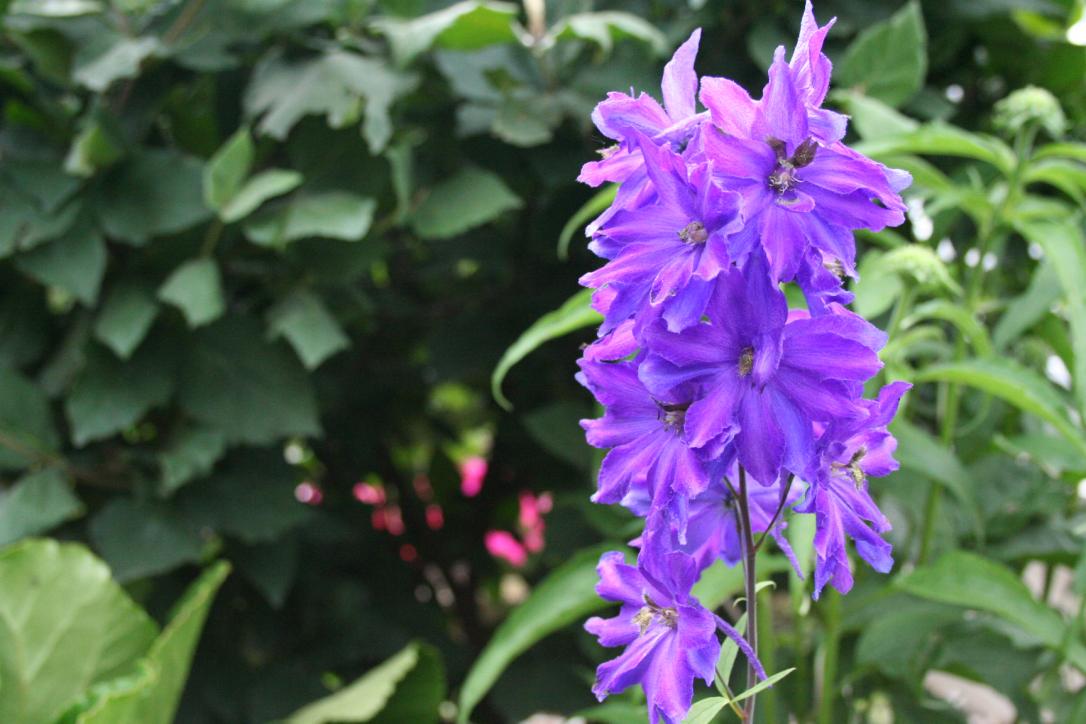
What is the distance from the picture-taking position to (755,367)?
1.75 feet

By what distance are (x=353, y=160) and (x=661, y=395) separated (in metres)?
0.92

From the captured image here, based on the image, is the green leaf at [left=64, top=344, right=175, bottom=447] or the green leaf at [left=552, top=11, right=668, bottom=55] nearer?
Answer: the green leaf at [left=552, top=11, right=668, bottom=55]

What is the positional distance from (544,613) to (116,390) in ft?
2.02

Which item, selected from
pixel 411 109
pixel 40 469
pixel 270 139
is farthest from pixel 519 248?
pixel 40 469

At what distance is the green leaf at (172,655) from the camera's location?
1175mm

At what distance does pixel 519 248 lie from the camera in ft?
5.14

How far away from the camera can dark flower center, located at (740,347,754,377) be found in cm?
55

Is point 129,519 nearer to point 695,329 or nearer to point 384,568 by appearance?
point 384,568

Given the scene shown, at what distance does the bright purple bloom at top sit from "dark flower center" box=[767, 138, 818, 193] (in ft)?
0.64

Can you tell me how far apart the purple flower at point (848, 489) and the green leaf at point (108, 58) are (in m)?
0.96

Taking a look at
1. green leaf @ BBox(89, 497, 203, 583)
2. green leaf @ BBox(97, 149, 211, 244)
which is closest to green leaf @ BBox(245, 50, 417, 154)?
green leaf @ BBox(97, 149, 211, 244)

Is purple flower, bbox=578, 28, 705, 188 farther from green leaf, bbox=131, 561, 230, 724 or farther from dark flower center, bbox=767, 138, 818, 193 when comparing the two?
green leaf, bbox=131, 561, 230, 724

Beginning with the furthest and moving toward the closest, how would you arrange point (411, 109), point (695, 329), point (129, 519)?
point (411, 109) < point (129, 519) < point (695, 329)

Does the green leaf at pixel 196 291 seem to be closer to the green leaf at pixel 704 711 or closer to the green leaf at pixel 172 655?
the green leaf at pixel 172 655
